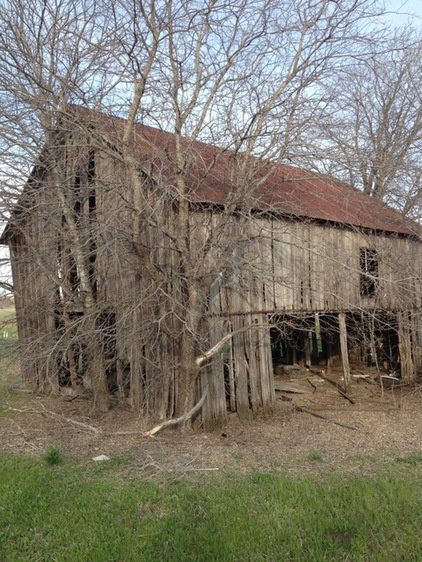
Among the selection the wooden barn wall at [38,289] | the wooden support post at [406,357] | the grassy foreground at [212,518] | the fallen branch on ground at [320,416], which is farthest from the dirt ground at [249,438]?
the wooden support post at [406,357]

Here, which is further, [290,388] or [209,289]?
[290,388]

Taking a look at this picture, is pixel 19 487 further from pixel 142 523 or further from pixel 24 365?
pixel 24 365

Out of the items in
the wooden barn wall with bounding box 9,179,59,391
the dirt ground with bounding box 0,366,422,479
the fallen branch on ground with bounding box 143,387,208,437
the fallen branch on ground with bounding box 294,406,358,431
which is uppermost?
the wooden barn wall with bounding box 9,179,59,391

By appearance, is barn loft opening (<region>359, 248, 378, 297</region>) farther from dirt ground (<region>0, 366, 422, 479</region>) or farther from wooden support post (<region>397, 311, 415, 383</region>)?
dirt ground (<region>0, 366, 422, 479</region>)

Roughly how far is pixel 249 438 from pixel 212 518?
11.2 ft

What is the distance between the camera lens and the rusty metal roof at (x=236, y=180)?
302 inches

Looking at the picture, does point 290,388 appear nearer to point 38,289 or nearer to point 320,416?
point 320,416

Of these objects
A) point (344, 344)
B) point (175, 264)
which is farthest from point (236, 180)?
point (344, 344)

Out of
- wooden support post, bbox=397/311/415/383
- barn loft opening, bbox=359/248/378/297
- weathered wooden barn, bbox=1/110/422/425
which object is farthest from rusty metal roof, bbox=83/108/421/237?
wooden support post, bbox=397/311/415/383

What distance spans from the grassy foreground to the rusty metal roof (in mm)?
4411

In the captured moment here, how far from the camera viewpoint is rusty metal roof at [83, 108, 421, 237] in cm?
768

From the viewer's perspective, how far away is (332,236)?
37.4 feet

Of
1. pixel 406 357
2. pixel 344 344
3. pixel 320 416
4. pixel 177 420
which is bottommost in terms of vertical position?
pixel 320 416

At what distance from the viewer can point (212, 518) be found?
175 inches
